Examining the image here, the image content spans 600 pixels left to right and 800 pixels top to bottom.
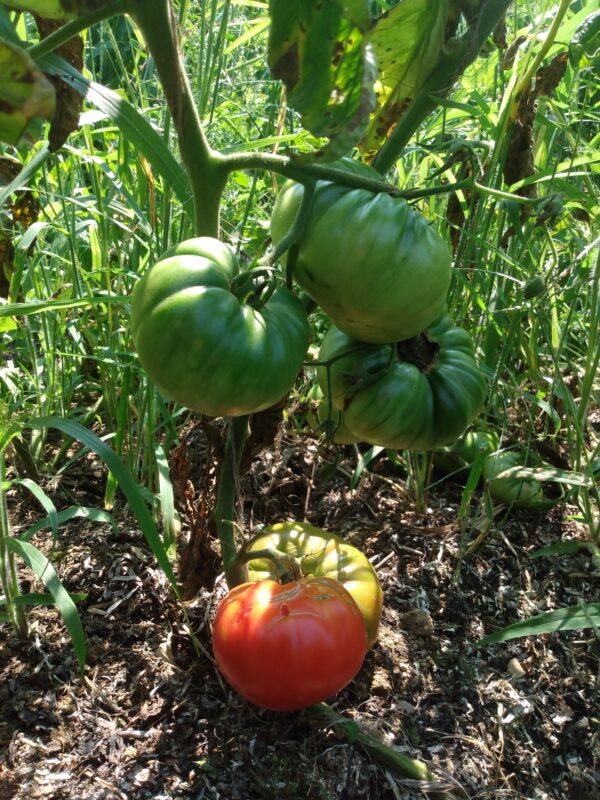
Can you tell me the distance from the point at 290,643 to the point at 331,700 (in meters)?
0.27

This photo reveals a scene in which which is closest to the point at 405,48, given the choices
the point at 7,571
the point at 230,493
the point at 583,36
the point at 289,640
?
the point at 583,36

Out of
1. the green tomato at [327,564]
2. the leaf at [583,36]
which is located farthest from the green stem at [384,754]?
the leaf at [583,36]

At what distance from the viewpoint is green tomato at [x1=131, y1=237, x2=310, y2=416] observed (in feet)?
2.46

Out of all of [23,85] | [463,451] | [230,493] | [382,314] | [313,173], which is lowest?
[463,451]

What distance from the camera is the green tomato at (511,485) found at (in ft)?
4.99

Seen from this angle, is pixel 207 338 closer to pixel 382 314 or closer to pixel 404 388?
pixel 382 314

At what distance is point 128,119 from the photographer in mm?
907

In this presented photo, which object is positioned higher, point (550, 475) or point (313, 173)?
point (313, 173)

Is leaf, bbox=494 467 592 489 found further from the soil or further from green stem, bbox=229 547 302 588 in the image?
green stem, bbox=229 547 302 588

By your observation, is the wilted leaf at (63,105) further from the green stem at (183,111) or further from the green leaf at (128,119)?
the green stem at (183,111)

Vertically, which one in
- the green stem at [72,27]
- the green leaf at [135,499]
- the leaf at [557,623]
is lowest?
the leaf at [557,623]

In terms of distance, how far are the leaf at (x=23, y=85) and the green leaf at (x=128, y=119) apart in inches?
10.0

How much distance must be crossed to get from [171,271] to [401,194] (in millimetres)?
278

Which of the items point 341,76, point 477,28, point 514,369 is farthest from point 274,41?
point 514,369
